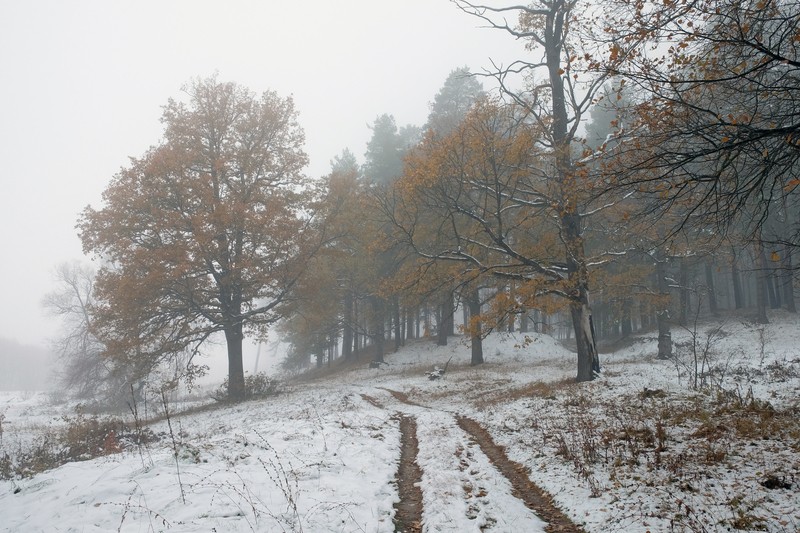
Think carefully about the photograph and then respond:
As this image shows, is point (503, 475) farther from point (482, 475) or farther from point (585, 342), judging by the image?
point (585, 342)

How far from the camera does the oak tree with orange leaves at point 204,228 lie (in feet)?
56.9

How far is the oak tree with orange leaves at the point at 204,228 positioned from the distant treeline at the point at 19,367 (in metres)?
101

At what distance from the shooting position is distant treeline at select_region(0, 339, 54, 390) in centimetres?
9494

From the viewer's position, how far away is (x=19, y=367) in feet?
325

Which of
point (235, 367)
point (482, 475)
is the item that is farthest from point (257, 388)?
point (482, 475)

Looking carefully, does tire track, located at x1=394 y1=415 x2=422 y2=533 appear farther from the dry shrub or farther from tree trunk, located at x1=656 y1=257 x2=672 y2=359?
tree trunk, located at x1=656 y1=257 x2=672 y2=359

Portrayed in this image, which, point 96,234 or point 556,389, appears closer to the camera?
point 556,389

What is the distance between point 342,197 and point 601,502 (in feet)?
58.7

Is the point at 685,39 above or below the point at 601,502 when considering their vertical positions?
above

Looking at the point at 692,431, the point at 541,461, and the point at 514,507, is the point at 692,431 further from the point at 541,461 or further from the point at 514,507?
the point at 514,507

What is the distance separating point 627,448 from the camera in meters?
6.58

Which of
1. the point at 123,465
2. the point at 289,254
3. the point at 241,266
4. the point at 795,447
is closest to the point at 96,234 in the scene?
the point at 241,266

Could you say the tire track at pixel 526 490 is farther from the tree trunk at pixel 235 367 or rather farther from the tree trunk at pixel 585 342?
the tree trunk at pixel 235 367

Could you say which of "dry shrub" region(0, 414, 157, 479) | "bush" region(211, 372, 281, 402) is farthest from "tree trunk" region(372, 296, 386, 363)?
"dry shrub" region(0, 414, 157, 479)
